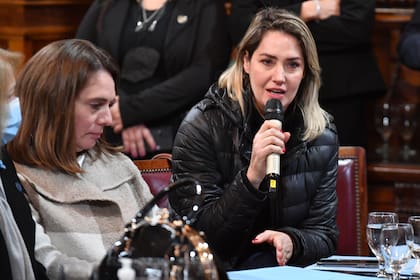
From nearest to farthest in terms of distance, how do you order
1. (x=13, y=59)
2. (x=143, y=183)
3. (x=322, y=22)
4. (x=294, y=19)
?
(x=13, y=59) → (x=143, y=183) → (x=294, y=19) → (x=322, y=22)

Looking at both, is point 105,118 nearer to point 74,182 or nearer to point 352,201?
point 74,182

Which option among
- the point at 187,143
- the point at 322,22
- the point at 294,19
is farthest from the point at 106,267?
the point at 322,22

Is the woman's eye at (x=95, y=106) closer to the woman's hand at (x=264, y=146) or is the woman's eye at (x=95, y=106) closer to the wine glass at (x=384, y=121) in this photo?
the woman's hand at (x=264, y=146)

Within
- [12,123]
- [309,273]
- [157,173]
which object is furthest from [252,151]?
[12,123]

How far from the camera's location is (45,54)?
303 cm

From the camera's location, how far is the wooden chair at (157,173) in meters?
3.37

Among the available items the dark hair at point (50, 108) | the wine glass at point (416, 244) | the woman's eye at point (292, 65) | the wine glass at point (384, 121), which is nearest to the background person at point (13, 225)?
the dark hair at point (50, 108)

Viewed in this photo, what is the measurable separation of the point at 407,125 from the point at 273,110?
81.6 inches

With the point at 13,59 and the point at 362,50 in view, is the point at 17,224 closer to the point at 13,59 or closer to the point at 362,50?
the point at 13,59

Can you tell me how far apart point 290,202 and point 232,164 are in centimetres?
22

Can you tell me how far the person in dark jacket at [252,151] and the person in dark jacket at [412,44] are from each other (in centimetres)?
99

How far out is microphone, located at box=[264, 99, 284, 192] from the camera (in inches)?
117

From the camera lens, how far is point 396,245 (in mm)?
2568

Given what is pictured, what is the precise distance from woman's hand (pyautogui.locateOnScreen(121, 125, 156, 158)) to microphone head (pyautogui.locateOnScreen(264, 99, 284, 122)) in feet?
4.00
